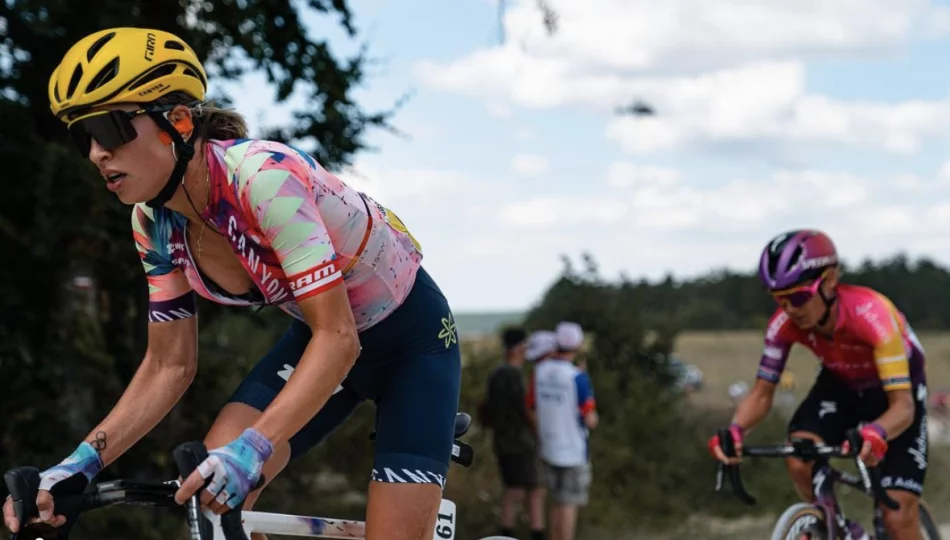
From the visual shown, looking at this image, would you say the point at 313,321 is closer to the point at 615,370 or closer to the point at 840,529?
the point at 840,529

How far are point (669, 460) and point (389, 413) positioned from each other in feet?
34.0

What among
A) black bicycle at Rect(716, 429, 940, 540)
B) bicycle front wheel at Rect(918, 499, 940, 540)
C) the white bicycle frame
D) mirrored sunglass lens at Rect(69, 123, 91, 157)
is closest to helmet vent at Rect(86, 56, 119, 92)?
mirrored sunglass lens at Rect(69, 123, 91, 157)

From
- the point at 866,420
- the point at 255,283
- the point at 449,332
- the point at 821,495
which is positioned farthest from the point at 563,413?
the point at 255,283

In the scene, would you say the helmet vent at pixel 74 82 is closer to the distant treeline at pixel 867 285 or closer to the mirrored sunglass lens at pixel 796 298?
the mirrored sunglass lens at pixel 796 298

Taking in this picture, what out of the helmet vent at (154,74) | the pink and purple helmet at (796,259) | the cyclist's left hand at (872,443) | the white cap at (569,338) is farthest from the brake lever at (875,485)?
the white cap at (569,338)

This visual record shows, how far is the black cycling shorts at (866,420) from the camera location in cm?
543

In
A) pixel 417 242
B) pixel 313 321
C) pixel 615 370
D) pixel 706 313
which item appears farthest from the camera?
pixel 706 313

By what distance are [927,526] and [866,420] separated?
62 cm

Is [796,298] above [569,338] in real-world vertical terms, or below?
above

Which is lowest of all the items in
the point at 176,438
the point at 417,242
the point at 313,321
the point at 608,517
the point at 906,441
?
the point at 608,517

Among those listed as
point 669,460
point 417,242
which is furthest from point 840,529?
point 669,460

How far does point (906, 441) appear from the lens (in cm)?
544

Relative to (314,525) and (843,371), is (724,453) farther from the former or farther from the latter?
(314,525)

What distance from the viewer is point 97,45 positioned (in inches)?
114
